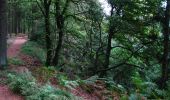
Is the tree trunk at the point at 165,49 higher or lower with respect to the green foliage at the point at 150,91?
higher

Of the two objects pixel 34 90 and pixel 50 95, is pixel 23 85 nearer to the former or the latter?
pixel 34 90

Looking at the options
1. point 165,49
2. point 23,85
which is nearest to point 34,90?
point 23,85

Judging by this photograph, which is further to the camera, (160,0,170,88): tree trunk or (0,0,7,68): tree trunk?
(160,0,170,88): tree trunk

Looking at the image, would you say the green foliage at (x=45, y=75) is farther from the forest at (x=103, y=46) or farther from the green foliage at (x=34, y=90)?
the green foliage at (x=34, y=90)

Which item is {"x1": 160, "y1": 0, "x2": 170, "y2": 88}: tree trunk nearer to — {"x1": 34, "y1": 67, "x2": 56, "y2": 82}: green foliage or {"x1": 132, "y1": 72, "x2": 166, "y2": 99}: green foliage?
{"x1": 132, "y1": 72, "x2": 166, "y2": 99}: green foliage

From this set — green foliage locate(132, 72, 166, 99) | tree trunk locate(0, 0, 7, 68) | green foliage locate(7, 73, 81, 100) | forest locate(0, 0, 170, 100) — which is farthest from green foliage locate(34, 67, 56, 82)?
green foliage locate(132, 72, 166, 99)

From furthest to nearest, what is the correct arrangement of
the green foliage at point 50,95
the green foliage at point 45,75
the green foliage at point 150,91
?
the green foliage at point 45,75 < the green foliage at point 150,91 < the green foliage at point 50,95

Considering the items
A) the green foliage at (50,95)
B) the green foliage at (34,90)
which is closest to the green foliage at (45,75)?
the green foliage at (34,90)

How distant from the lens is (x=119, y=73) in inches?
822

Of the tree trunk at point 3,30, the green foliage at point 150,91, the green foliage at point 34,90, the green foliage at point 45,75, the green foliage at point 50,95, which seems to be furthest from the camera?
the tree trunk at point 3,30

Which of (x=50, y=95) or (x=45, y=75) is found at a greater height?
(x=50, y=95)

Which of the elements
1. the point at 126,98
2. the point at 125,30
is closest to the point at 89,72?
the point at 125,30

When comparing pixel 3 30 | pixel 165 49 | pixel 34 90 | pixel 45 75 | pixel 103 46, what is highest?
pixel 3 30

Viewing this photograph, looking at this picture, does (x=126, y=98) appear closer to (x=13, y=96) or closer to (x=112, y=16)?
(x=13, y=96)
